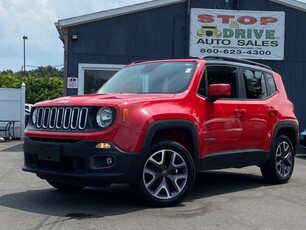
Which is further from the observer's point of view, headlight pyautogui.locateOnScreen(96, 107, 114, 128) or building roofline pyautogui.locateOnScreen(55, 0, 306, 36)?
building roofline pyautogui.locateOnScreen(55, 0, 306, 36)

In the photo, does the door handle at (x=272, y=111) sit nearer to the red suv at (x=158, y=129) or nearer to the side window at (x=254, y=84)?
the red suv at (x=158, y=129)

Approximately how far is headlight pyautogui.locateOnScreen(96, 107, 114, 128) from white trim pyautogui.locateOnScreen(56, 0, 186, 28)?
32.3 feet

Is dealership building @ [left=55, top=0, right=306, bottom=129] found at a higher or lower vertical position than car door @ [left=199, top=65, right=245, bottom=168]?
higher

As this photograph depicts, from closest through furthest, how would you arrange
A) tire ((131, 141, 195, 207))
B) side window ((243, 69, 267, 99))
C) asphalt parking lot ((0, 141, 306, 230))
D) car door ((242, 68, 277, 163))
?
asphalt parking lot ((0, 141, 306, 230))
tire ((131, 141, 195, 207))
car door ((242, 68, 277, 163))
side window ((243, 69, 267, 99))

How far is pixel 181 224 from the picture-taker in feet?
18.2

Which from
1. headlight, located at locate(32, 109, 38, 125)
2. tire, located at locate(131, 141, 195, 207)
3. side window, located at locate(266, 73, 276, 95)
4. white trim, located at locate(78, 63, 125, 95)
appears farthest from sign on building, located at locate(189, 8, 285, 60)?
tire, located at locate(131, 141, 195, 207)

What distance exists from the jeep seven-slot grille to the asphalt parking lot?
102 centimetres

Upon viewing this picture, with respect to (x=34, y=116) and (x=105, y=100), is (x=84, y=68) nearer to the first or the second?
(x=34, y=116)

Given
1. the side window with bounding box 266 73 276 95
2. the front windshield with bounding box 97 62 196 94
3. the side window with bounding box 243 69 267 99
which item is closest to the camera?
the front windshield with bounding box 97 62 196 94

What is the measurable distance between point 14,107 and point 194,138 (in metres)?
13.2

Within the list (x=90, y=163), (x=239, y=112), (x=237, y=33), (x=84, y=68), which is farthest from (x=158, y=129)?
(x=237, y=33)

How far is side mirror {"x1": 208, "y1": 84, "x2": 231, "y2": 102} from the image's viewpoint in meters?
6.78

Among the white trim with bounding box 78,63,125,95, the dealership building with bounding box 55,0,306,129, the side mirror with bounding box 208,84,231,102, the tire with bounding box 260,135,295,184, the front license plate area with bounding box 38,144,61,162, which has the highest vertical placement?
the dealership building with bounding box 55,0,306,129

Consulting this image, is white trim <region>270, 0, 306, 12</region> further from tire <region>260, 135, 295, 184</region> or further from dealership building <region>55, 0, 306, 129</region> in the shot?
tire <region>260, 135, 295, 184</region>
